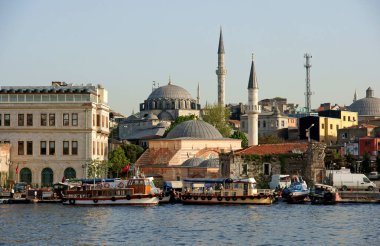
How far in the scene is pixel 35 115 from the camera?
79.4m

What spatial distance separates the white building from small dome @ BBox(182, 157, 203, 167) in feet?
47.6

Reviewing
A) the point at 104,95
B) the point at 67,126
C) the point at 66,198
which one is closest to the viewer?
the point at 66,198

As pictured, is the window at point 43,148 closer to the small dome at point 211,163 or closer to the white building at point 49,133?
the white building at point 49,133

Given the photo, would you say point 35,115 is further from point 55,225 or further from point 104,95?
point 55,225

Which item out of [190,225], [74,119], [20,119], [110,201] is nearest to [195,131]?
[74,119]

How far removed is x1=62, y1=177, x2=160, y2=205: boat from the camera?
67375 millimetres

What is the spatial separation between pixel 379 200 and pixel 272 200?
8.37 metres

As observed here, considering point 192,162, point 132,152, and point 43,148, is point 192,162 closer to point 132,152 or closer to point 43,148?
point 43,148

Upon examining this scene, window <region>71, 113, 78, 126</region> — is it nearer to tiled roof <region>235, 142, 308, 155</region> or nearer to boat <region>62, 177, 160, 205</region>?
boat <region>62, 177, 160, 205</region>

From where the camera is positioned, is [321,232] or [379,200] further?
[379,200]

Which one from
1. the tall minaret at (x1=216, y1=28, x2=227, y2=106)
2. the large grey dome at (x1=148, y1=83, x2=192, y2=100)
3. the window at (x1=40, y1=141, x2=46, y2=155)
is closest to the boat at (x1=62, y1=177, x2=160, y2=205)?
the window at (x1=40, y1=141, x2=46, y2=155)

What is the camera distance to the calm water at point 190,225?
4312 centimetres

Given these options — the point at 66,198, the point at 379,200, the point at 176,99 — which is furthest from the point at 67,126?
the point at 176,99

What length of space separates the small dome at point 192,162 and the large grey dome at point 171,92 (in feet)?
234
